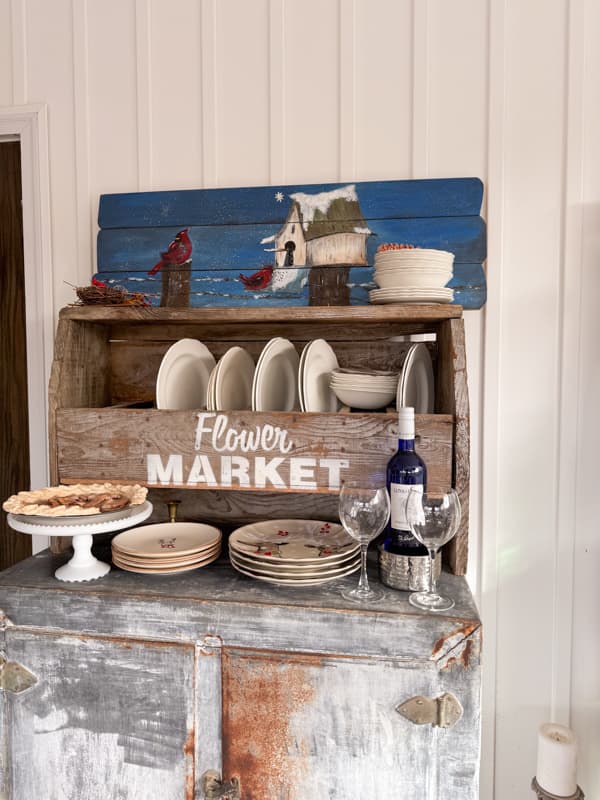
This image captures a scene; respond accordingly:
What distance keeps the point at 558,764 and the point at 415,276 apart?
3.92 ft

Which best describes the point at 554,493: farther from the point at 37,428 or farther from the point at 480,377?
the point at 37,428

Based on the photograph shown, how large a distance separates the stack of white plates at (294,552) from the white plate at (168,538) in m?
0.09

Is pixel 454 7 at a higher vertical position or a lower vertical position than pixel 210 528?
higher

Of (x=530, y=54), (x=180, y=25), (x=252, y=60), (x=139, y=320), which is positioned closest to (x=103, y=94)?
(x=180, y=25)

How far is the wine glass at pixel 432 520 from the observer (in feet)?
3.93

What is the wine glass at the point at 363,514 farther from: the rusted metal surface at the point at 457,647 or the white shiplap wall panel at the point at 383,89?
the white shiplap wall panel at the point at 383,89

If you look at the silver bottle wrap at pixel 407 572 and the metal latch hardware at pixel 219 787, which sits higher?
the silver bottle wrap at pixel 407 572

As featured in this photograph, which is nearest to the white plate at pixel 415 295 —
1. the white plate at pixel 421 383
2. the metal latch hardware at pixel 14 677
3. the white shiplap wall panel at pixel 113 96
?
the white plate at pixel 421 383

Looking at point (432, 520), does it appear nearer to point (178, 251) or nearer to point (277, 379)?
point (277, 379)

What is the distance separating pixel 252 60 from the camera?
1.66 meters

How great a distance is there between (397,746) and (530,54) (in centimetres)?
165

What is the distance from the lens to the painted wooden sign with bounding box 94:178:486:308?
1.57 m

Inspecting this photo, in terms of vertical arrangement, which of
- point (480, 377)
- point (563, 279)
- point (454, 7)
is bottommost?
point (480, 377)

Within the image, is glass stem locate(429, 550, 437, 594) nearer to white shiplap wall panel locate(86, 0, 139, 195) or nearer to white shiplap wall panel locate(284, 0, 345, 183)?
white shiplap wall panel locate(284, 0, 345, 183)
